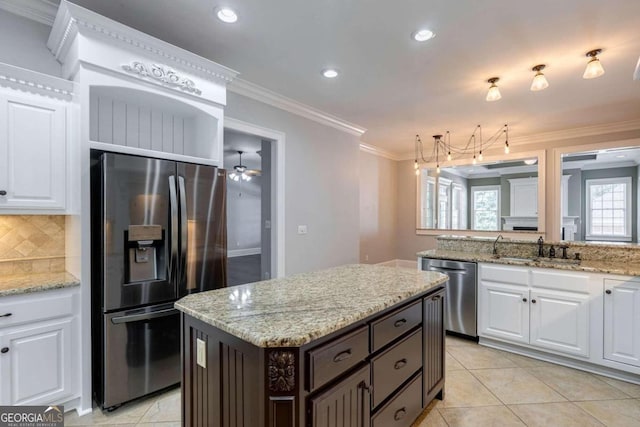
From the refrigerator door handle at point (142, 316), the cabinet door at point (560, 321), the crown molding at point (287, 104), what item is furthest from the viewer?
the crown molding at point (287, 104)

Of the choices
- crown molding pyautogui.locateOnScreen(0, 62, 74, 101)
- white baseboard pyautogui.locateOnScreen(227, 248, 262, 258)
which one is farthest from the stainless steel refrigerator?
white baseboard pyautogui.locateOnScreen(227, 248, 262, 258)

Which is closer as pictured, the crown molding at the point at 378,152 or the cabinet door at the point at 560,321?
the cabinet door at the point at 560,321

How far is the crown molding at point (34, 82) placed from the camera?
187cm

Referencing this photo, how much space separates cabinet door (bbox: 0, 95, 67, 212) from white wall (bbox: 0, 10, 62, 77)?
12.8 inches

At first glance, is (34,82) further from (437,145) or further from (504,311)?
(437,145)

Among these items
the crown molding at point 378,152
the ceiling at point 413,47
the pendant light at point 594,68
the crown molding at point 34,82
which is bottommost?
the crown molding at point 34,82

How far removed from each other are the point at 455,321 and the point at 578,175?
4656 millimetres

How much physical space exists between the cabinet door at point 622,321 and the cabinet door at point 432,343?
1.62 metres

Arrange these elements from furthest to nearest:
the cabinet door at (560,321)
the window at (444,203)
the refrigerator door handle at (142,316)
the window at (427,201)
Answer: the window at (427,201) → the window at (444,203) → the cabinet door at (560,321) → the refrigerator door handle at (142,316)

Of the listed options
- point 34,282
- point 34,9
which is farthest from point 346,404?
point 34,9

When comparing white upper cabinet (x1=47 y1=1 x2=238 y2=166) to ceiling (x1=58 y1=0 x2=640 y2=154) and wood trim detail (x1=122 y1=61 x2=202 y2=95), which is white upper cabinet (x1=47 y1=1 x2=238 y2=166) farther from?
ceiling (x1=58 y1=0 x2=640 y2=154)

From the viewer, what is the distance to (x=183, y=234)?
7.75 feet

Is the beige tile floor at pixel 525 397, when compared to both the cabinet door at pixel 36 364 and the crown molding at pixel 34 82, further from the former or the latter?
the crown molding at pixel 34 82

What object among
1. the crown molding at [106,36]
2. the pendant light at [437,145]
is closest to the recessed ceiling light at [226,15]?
the crown molding at [106,36]
